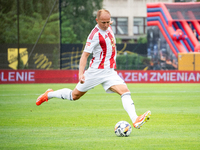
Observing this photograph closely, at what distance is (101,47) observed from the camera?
7336 mm

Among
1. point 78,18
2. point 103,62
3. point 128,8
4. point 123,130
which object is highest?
point 128,8

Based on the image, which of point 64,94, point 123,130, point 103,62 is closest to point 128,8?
point 64,94

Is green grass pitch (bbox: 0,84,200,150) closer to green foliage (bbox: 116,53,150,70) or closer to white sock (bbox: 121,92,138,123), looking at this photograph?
white sock (bbox: 121,92,138,123)

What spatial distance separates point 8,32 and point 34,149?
749 inches

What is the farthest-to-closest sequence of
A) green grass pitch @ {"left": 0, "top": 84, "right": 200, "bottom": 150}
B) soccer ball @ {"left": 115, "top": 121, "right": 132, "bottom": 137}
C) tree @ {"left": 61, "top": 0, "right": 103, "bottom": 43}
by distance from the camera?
tree @ {"left": 61, "top": 0, "right": 103, "bottom": 43}
soccer ball @ {"left": 115, "top": 121, "right": 132, "bottom": 137}
green grass pitch @ {"left": 0, "top": 84, "right": 200, "bottom": 150}

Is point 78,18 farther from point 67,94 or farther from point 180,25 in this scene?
point 67,94

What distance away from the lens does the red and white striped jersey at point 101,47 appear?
23.7ft

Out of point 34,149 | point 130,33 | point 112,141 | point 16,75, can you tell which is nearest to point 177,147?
point 112,141

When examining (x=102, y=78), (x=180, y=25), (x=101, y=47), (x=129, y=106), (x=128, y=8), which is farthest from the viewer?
(x=128, y=8)

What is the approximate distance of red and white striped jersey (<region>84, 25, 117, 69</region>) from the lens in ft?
23.7

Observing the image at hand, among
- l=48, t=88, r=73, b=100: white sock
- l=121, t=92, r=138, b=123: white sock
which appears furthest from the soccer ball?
l=48, t=88, r=73, b=100: white sock

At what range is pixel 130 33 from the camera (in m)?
59.2

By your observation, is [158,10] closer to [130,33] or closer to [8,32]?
[8,32]

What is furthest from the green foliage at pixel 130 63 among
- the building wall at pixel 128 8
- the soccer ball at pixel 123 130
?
the building wall at pixel 128 8
